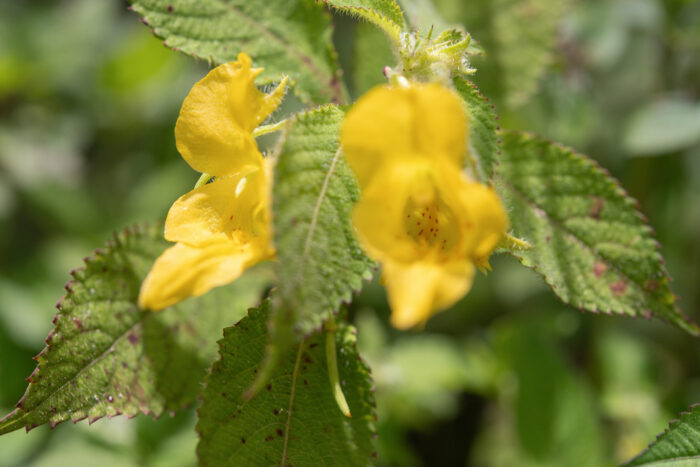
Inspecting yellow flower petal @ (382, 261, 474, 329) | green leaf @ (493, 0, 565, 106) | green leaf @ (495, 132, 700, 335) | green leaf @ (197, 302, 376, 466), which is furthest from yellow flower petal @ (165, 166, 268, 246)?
green leaf @ (493, 0, 565, 106)

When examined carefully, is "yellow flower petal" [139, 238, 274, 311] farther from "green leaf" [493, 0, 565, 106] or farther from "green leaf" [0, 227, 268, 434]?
"green leaf" [493, 0, 565, 106]

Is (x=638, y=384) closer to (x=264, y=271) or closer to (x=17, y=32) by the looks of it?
(x=264, y=271)

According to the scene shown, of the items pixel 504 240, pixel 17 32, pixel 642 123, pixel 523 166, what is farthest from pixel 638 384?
pixel 17 32

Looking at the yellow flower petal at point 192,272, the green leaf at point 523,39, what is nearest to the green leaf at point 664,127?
the green leaf at point 523,39

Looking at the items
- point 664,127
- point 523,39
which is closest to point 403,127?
point 523,39

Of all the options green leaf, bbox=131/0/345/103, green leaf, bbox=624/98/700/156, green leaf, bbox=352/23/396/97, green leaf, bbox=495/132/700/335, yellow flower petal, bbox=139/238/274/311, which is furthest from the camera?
green leaf, bbox=624/98/700/156

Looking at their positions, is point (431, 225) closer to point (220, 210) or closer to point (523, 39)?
point (220, 210)

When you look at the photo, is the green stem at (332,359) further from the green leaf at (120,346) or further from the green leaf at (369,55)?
the green leaf at (369,55)
